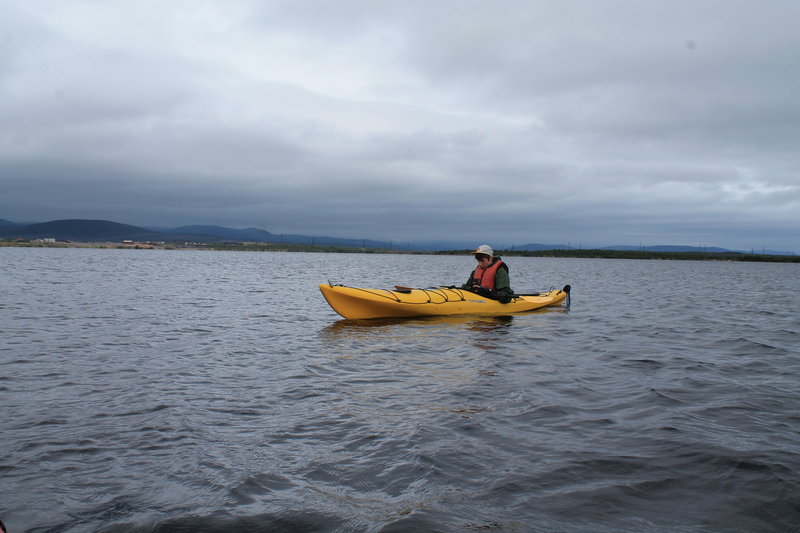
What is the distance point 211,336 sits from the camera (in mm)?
11531

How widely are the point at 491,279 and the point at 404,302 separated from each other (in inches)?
115

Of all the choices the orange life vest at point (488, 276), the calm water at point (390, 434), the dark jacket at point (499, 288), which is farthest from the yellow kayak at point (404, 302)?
the calm water at point (390, 434)

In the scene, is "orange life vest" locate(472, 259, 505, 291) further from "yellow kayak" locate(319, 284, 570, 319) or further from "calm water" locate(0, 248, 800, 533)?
"calm water" locate(0, 248, 800, 533)

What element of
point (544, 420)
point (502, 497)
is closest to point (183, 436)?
point (502, 497)

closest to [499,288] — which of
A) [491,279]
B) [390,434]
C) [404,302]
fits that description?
[491,279]

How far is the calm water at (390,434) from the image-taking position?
387cm

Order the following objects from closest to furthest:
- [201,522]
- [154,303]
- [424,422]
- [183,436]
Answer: [201,522], [183,436], [424,422], [154,303]

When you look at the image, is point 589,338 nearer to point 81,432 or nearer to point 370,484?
point 370,484

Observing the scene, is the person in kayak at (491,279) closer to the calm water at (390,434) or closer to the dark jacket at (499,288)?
the dark jacket at (499,288)

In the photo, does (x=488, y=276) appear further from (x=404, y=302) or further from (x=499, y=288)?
(x=404, y=302)

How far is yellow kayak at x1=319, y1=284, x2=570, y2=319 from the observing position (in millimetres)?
13859

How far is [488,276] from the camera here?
1547 centimetres

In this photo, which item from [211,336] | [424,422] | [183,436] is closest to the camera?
[183,436]

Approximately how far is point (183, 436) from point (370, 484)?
2.16 meters
